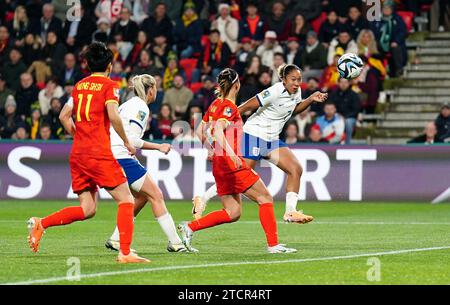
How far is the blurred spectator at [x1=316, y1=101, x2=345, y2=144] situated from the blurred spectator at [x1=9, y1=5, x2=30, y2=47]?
27.1ft

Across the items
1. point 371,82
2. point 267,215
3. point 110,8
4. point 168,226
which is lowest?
point 168,226

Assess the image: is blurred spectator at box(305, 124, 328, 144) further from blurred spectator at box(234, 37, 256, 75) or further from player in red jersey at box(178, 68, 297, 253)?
player in red jersey at box(178, 68, 297, 253)

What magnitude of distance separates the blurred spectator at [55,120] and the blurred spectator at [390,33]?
280 inches

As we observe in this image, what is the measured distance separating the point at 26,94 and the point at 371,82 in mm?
7738

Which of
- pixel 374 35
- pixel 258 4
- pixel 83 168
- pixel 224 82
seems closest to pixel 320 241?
pixel 224 82

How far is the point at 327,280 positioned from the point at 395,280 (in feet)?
2.00

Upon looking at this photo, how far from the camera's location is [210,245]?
1444 cm

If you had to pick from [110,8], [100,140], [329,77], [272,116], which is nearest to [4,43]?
[110,8]

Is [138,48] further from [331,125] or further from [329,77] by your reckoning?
[331,125]

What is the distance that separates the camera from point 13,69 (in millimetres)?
27797

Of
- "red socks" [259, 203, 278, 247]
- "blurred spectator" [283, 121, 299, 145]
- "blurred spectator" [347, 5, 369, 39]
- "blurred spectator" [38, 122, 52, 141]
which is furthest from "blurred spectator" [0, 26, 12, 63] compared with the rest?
"red socks" [259, 203, 278, 247]

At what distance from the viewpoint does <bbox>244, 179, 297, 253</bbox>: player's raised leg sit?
13125 millimetres

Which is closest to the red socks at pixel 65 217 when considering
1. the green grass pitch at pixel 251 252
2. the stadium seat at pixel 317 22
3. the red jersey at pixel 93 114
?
the green grass pitch at pixel 251 252
